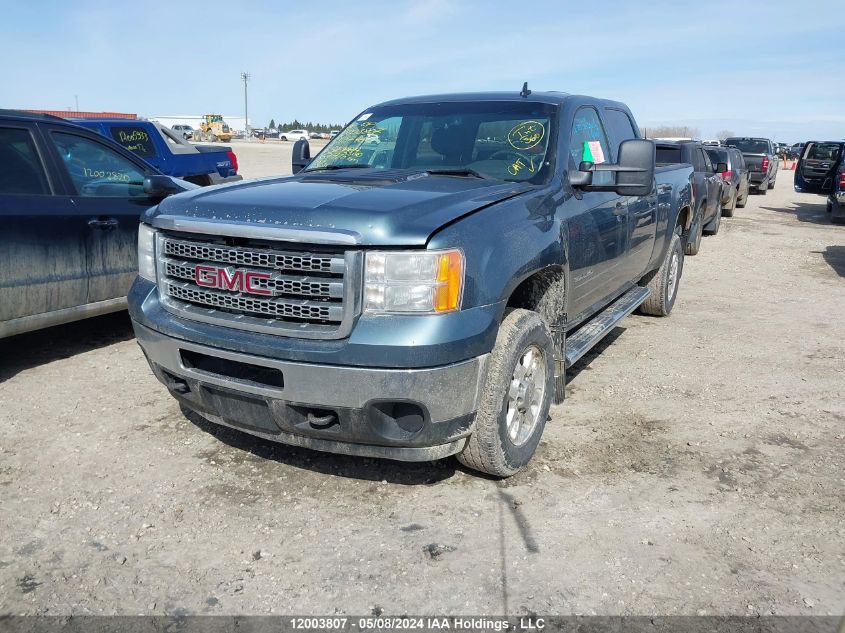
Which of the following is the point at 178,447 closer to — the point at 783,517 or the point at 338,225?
the point at 338,225

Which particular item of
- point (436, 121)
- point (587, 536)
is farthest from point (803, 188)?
point (587, 536)

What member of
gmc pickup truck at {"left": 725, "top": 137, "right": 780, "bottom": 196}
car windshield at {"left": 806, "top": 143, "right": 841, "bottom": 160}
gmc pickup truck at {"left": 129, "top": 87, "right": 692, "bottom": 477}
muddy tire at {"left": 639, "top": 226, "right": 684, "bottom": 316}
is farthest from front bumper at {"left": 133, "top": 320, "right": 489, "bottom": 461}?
gmc pickup truck at {"left": 725, "top": 137, "right": 780, "bottom": 196}

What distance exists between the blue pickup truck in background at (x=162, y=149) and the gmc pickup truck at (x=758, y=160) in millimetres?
17215

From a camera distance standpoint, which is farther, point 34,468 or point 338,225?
point 34,468

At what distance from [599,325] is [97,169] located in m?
4.04

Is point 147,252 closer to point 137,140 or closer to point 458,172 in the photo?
point 458,172

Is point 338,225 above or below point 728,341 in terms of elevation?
above

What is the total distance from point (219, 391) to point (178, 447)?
88 centimetres

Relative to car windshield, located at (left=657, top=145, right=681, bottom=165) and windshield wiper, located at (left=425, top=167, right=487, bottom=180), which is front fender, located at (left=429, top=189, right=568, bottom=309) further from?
car windshield, located at (left=657, top=145, right=681, bottom=165)

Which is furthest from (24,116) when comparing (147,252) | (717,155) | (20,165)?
(717,155)

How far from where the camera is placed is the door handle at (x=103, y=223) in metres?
5.29

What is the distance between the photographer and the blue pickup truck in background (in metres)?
10.8

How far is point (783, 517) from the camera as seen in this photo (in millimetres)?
3240

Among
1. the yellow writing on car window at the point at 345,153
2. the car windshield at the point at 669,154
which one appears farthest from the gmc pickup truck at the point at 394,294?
the car windshield at the point at 669,154
